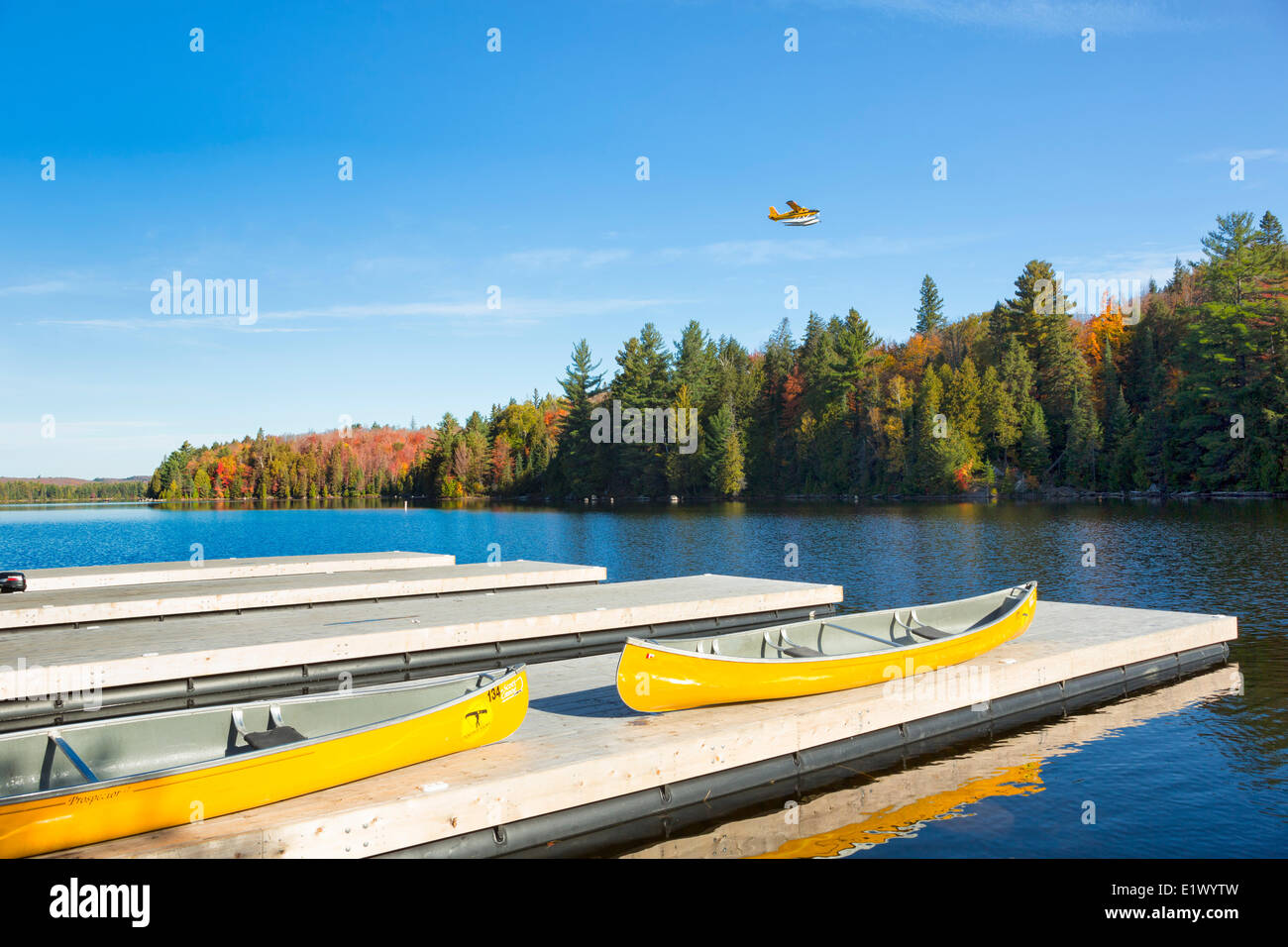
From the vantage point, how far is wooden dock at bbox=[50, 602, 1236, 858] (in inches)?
269

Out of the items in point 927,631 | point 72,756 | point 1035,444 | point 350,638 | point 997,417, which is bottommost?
point 350,638

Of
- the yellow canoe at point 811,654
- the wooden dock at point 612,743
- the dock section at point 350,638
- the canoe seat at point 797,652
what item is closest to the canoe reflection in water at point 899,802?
the wooden dock at point 612,743

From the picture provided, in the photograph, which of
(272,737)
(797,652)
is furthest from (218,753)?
(797,652)

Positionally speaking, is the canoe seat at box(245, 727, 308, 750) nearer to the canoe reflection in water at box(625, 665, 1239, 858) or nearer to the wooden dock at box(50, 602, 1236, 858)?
the wooden dock at box(50, 602, 1236, 858)

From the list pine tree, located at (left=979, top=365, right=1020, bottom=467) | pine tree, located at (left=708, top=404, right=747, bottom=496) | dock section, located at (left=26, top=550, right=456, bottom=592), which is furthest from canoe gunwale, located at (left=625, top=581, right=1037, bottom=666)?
pine tree, located at (left=708, top=404, right=747, bottom=496)

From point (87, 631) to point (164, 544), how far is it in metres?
39.9

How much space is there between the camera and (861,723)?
10.4 metres

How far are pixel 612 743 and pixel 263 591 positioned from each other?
545 inches

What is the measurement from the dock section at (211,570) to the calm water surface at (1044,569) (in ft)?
29.1

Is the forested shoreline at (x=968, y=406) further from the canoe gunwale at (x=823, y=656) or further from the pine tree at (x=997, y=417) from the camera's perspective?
the canoe gunwale at (x=823, y=656)

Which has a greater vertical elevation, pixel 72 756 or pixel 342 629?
pixel 72 756

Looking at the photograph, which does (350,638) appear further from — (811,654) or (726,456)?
(726,456)

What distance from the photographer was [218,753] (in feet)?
26.4
